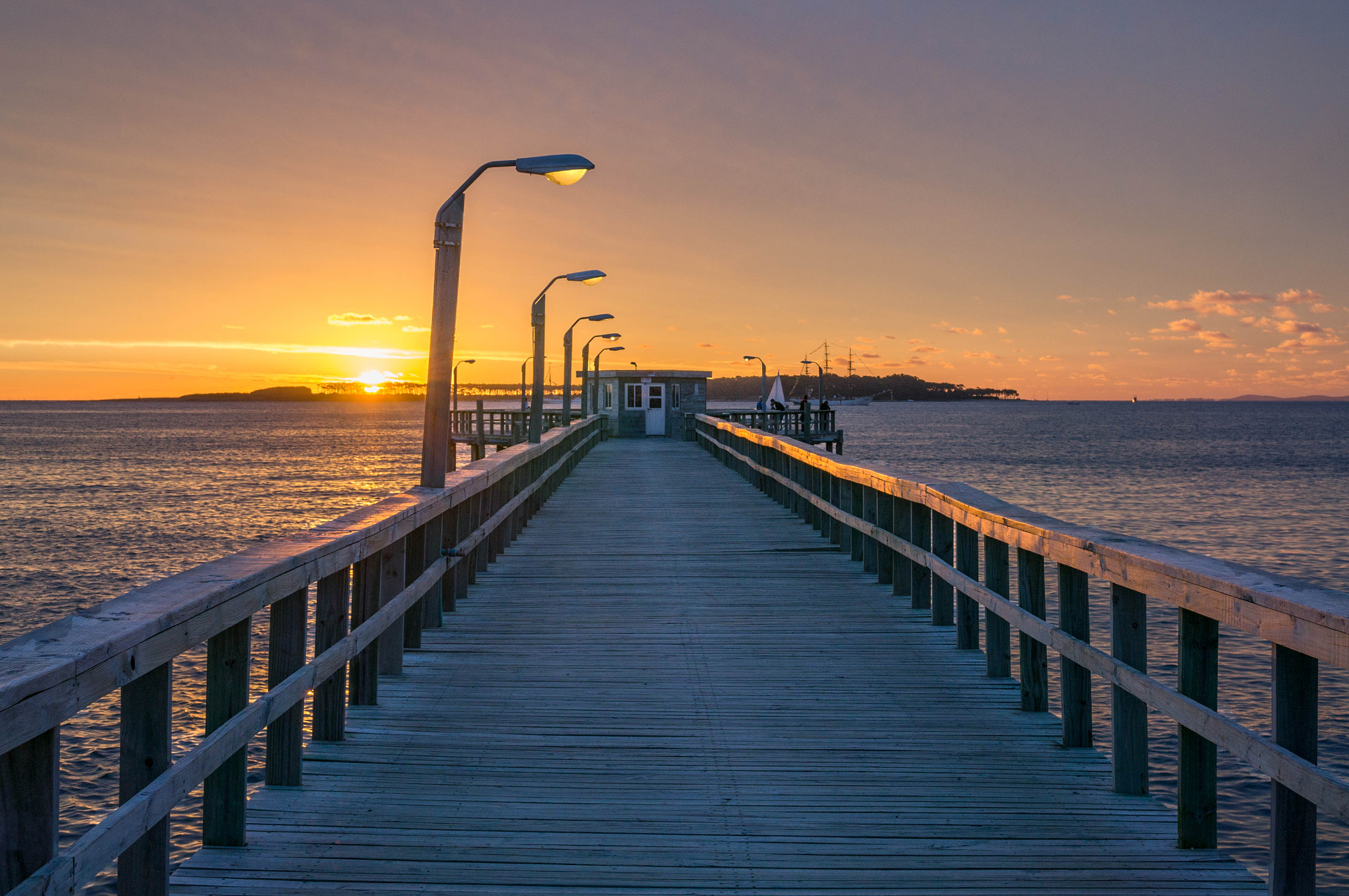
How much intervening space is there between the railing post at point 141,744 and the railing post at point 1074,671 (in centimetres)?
334

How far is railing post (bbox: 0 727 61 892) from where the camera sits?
191 cm

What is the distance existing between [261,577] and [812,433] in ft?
142

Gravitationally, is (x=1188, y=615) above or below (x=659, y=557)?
above

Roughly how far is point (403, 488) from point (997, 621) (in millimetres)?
50515

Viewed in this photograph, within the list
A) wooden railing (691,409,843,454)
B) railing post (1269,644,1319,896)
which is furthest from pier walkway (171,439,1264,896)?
wooden railing (691,409,843,454)

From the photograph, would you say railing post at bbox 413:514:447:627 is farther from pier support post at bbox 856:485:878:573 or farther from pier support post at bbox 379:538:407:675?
pier support post at bbox 856:485:878:573

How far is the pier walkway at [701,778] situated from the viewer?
3154 mm

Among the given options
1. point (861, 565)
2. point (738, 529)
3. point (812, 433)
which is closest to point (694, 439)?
point (812, 433)

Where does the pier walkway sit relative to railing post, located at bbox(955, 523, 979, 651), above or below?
below

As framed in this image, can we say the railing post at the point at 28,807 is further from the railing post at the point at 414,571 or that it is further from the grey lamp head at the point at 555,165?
the grey lamp head at the point at 555,165

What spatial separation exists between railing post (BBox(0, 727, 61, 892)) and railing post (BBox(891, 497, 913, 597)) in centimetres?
580

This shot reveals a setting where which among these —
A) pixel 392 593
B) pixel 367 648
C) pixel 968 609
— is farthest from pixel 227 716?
pixel 968 609

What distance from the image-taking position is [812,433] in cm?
4575

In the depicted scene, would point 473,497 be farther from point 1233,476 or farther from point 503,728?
point 1233,476
